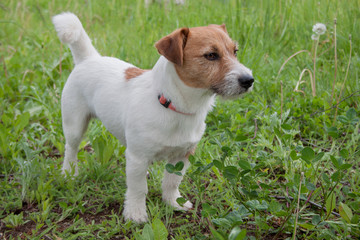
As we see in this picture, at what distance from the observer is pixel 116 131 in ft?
9.66

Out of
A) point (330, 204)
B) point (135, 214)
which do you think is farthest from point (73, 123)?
point (330, 204)

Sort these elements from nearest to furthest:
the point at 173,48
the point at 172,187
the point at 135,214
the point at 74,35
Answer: the point at 173,48 < the point at 135,214 < the point at 172,187 < the point at 74,35

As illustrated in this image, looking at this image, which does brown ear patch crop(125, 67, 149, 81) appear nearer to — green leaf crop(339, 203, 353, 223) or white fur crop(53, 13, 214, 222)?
white fur crop(53, 13, 214, 222)

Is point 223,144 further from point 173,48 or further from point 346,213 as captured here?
point 346,213

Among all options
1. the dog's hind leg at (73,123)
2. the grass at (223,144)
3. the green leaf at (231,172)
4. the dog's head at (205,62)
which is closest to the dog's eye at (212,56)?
the dog's head at (205,62)

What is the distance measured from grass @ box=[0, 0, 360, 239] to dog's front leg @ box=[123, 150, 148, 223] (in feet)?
0.26

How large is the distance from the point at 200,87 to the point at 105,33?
3.79 m

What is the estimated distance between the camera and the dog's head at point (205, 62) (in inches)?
94.7

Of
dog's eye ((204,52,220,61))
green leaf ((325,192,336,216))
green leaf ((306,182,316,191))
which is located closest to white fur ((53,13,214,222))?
dog's eye ((204,52,220,61))

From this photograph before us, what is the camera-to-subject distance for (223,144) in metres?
3.39

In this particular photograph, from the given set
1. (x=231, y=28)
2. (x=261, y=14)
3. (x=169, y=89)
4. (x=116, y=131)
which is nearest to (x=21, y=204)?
(x=116, y=131)

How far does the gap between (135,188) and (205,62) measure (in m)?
1.02

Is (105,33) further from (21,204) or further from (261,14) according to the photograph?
(21,204)

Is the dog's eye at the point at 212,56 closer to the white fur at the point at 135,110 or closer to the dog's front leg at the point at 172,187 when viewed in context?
the white fur at the point at 135,110
